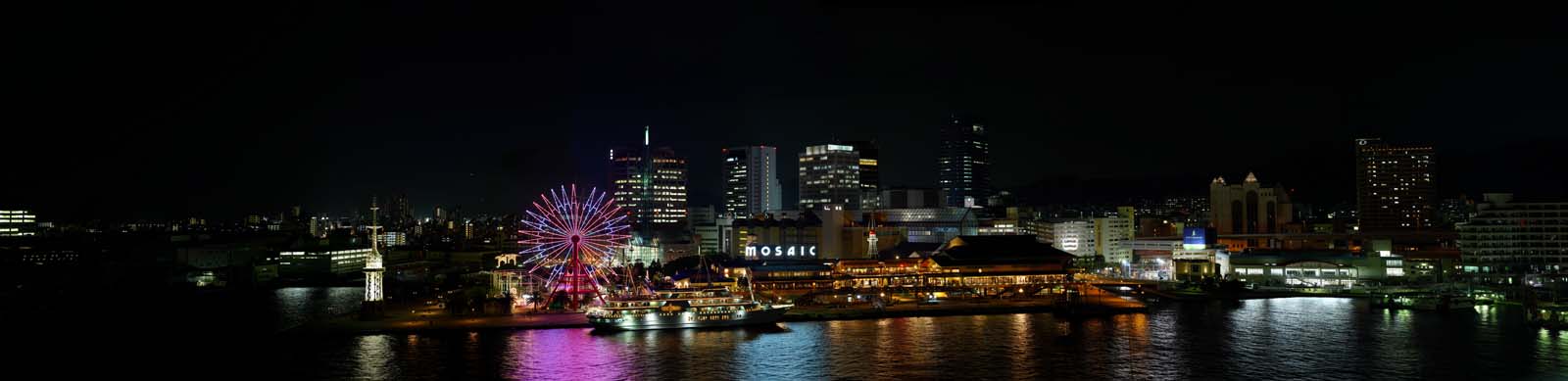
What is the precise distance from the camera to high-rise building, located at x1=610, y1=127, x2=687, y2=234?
128 m

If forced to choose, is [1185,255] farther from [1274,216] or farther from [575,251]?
[575,251]

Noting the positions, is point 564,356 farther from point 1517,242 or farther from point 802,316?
point 1517,242

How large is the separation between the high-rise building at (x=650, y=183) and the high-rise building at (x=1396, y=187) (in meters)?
81.9

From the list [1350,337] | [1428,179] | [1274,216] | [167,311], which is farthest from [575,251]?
[1428,179]

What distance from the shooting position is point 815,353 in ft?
124

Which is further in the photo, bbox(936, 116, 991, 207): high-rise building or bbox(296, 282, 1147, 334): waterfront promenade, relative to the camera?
bbox(936, 116, 991, 207): high-rise building

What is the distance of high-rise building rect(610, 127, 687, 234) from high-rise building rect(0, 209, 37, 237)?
58.4 metres

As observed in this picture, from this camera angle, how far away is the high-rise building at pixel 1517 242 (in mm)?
61812

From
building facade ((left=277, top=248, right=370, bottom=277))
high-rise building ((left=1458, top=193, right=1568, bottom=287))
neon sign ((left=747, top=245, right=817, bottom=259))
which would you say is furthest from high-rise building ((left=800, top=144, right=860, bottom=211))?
high-rise building ((left=1458, top=193, right=1568, bottom=287))

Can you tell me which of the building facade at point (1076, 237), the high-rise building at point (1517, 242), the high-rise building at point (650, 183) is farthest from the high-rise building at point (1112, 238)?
the high-rise building at point (650, 183)

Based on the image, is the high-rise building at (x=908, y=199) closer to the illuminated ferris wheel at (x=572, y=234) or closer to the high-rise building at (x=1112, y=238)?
the high-rise building at (x=1112, y=238)

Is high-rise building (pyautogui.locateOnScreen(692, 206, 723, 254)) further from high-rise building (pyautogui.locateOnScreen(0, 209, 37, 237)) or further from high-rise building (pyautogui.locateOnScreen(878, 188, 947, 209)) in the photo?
high-rise building (pyautogui.locateOnScreen(0, 209, 37, 237))

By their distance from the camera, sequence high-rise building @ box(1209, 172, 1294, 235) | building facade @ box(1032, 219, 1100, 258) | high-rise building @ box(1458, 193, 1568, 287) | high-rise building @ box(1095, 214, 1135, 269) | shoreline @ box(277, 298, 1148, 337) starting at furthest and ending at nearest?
high-rise building @ box(1209, 172, 1294, 235) < building facade @ box(1032, 219, 1100, 258) < high-rise building @ box(1095, 214, 1135, 269) < high-rise building @ box(1458, 193, 1568, 287) < shoreline @ box(277, 298, 1148, 337)

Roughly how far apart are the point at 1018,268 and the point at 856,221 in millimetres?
37904
